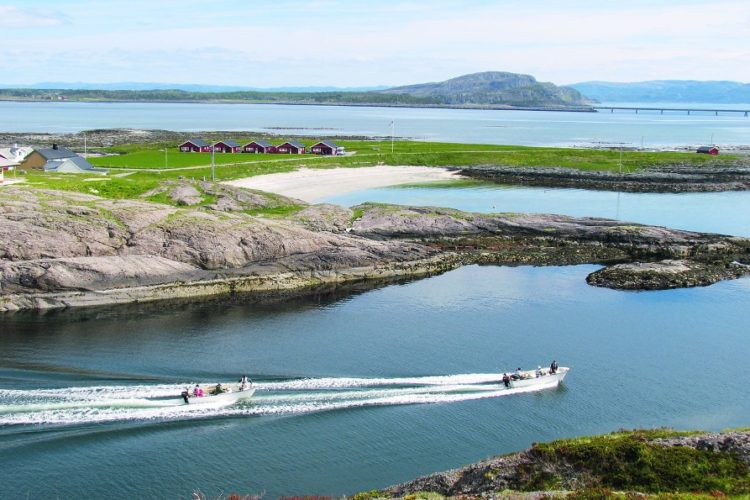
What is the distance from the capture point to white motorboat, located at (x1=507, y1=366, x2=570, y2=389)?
4666 centimetres

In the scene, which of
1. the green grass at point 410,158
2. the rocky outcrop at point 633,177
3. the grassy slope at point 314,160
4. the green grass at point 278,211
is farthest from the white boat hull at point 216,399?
the rocky outcrop at point 633,177

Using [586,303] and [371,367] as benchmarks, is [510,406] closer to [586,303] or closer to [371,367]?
[371,367]

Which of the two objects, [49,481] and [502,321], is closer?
[49,481]

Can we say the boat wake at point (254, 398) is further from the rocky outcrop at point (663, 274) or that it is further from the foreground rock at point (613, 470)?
the rocky outcrop at point (663, 274)

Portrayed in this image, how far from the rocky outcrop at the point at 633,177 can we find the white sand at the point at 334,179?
33.7 feet

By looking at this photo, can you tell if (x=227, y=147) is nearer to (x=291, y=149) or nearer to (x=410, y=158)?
(x=291, y=149)

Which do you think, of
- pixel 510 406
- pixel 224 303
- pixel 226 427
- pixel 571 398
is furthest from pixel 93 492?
pixel 224 303

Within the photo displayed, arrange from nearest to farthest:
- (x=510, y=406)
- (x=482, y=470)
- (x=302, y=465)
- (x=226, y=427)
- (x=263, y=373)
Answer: (x=482, y=470) → (x=302, y=465) → (x=226, y=427) → (x=510, y=406) → (x=263, y=373)

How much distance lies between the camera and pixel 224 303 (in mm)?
65125

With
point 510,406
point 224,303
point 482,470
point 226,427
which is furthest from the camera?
point 224,303

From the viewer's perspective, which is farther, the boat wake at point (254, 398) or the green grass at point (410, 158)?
the green grass at point (410, 158)

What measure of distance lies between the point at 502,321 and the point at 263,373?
21290 mm

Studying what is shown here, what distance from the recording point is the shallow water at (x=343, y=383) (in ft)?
122

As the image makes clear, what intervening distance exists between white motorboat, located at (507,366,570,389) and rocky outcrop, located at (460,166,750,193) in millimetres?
91772
